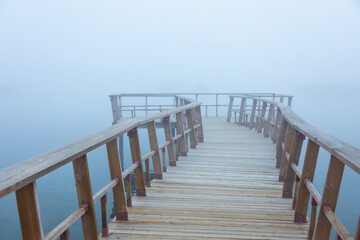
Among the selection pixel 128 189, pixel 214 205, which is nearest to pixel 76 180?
pixel 128 189

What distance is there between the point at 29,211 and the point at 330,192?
5.88ft

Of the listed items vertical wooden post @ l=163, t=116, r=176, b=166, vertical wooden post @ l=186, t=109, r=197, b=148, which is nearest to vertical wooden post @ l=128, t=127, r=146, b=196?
vertical wooden post @ l=163, t=116, r=176, b=166

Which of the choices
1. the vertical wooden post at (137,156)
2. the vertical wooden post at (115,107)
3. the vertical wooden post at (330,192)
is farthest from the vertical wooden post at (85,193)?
the vertical wooden post at (115,107)

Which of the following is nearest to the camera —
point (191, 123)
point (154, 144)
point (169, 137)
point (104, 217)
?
point (104, 217)

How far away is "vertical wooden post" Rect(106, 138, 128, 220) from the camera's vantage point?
2602 mm

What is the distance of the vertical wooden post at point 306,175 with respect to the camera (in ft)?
8.38

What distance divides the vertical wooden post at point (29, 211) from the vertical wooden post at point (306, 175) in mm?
2155

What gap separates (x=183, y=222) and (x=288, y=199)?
1.48 meters

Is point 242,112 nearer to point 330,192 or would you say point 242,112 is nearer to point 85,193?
point 330,192

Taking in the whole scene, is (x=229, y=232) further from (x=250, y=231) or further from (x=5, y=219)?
(x=5, y=219)

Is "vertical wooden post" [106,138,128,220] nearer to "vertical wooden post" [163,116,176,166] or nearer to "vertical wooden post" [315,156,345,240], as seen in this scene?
"vertical wooden post" [315,156,345,240]

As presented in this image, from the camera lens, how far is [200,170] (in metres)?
4.96

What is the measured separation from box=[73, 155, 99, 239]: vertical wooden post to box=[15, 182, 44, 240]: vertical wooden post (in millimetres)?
519

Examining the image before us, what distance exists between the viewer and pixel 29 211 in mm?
1381
